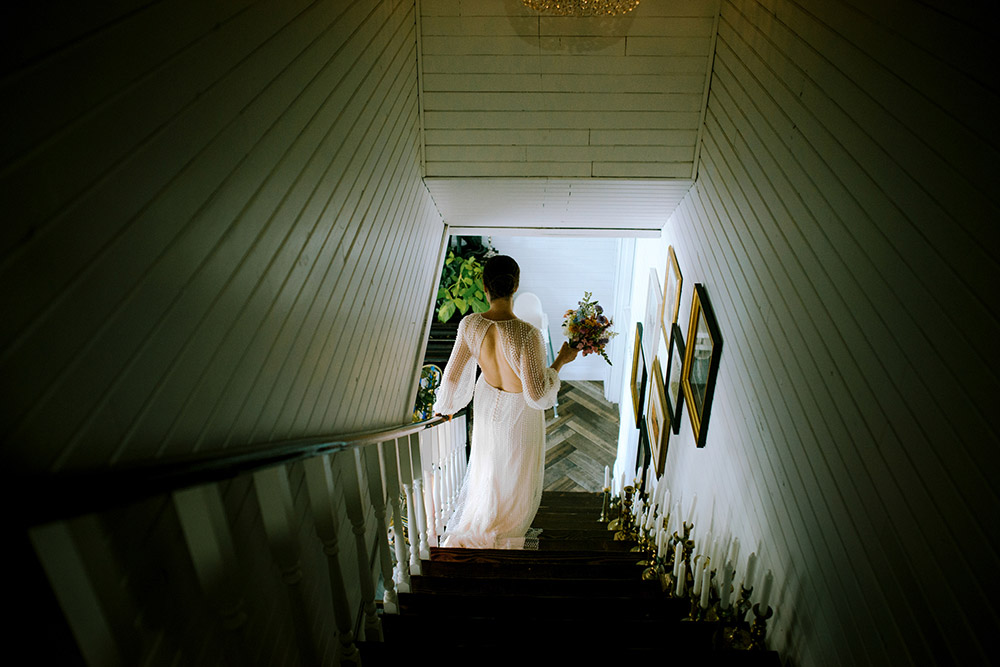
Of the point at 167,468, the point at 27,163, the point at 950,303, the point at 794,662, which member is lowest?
the point at 794,662

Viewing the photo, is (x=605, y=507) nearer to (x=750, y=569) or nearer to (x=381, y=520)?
(x=750, y=569)

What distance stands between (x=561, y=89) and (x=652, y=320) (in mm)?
2255

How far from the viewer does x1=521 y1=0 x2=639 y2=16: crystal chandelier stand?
98.0 inches

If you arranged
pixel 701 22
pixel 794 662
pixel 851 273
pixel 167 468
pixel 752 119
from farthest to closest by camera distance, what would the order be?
pixel 701 22
pixel 752 119
pixel 794 662
pixel 851 273
pixel 167 468

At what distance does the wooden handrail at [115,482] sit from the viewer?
65cm

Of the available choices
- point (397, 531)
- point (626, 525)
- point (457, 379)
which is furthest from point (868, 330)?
point (626, 525)

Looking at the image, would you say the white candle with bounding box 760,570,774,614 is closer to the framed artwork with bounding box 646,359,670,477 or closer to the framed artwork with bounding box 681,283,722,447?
the framed artwork with bounding box 681,283,722,447

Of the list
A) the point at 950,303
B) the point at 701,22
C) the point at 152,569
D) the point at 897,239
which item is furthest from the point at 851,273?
the point at 701,22

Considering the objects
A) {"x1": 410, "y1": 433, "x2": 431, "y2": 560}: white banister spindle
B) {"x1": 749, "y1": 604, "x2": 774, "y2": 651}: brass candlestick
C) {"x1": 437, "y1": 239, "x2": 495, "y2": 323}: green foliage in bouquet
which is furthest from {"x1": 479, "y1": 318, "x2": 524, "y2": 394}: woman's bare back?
{"x1": 437, "y1": 239, "x2": 495, "y2": 323}: green foliage in bouquet

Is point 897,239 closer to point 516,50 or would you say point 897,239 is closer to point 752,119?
point 752,119

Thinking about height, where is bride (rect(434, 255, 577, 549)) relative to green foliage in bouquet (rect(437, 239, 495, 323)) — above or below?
below

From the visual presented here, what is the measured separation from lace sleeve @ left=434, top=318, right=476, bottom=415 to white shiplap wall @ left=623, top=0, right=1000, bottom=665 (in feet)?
5.36

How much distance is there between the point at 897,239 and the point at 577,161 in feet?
7.22

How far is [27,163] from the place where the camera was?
70 cm
